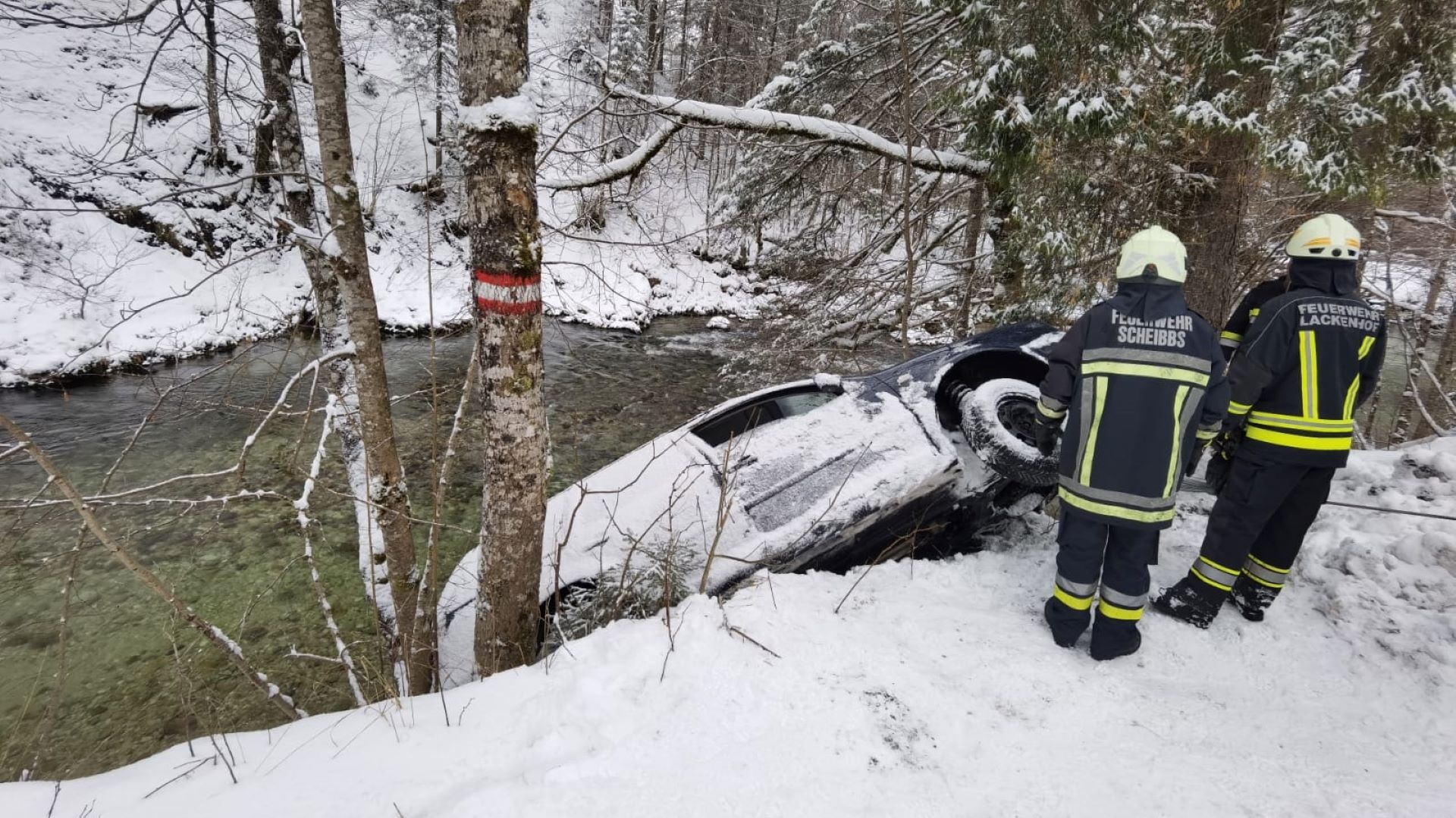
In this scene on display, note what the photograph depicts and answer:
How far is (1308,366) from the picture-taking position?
112 inches

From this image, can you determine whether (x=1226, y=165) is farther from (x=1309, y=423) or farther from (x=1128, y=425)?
(x=1128, y=425)

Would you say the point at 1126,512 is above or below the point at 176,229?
below

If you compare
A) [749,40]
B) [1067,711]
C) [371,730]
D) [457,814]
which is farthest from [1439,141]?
[749,40]

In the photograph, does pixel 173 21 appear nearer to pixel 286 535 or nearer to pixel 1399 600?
pixel 286 535

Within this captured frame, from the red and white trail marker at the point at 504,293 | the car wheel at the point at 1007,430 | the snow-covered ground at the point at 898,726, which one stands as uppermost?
the red and white trail marker at the point at 504,293

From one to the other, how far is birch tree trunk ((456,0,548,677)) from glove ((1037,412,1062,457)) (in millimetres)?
2415

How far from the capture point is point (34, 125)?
12883mm

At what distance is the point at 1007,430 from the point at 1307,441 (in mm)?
1285

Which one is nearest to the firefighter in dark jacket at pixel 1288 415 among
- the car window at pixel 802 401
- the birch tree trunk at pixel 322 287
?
the car window at pixel 802 401

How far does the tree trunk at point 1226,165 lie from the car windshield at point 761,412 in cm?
312

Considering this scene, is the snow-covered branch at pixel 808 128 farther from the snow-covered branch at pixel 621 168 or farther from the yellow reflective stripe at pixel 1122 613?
the yellow reflective stripe at pixel 1122 613

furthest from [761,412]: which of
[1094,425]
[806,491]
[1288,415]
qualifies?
[1288,415]

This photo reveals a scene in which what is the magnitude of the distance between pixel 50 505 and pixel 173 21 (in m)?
2.25

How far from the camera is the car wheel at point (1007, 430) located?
11.0ft
